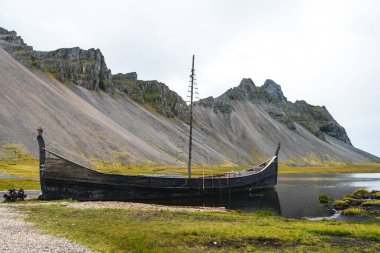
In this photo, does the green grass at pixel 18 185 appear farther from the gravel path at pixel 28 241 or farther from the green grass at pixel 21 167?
the gravel path at pixel 28 241

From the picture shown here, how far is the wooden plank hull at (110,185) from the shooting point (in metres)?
40.9

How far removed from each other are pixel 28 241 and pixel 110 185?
1025 inches

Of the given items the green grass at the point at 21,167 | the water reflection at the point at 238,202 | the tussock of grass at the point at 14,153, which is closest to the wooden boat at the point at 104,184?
the water reflection at the point at 238,202

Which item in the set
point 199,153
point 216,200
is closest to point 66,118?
point 199,153

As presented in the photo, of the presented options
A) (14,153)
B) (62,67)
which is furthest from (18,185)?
(62,67)

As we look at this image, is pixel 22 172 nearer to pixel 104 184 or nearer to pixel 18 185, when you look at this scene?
pixel 18 185

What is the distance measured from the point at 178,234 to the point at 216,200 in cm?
3208

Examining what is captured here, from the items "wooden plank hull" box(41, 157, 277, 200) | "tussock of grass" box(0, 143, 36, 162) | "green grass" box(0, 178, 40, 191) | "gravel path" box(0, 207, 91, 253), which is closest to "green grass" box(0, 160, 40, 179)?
"tussock of grass" box(0, 143, 36, 162)

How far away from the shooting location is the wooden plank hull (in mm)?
40938

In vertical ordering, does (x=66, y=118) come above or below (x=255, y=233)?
above

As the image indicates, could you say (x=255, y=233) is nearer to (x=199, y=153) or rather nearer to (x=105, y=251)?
(x=105, y=251)

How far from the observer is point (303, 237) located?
70.1ft

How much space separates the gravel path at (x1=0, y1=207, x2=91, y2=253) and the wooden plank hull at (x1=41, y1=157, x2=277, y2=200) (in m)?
18.1

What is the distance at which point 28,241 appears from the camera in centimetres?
1817
